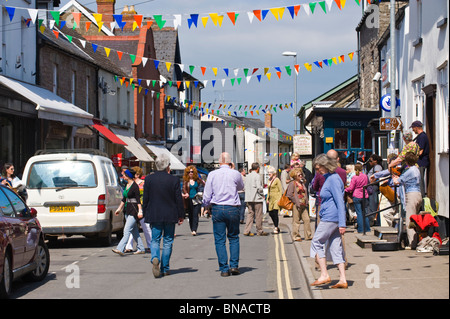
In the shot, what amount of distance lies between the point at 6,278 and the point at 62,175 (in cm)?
690

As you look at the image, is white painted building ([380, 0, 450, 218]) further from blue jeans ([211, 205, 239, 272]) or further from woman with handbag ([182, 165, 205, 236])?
woman with handbag ([182, 165, 205, 236])

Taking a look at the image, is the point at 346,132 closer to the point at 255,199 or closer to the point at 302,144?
the point at 302,144

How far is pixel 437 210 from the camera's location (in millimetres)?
14250

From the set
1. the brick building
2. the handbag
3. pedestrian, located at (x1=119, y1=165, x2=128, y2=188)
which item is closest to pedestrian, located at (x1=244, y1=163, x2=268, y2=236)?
the handbag

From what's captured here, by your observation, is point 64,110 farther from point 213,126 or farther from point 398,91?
point 213,126

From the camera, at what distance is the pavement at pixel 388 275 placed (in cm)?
896

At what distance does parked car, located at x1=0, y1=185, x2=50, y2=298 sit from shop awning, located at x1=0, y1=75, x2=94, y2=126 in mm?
11521

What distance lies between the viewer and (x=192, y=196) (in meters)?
19.9

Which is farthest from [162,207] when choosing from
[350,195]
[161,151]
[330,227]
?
[161,151]

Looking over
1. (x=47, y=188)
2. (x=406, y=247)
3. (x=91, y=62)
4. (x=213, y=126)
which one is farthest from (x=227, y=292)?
(x=213, y=126)

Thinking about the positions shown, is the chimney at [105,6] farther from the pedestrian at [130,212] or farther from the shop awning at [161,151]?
the pedestrian at [130,212]

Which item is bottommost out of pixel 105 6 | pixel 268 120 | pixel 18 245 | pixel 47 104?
pixel 18 245

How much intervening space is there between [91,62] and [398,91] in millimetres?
15184

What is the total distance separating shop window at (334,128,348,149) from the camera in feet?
118
